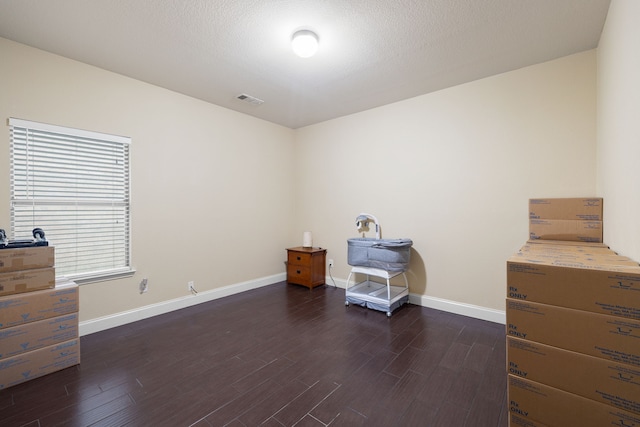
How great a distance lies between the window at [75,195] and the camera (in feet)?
7.79

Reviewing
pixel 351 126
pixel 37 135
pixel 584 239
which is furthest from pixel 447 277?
pixel 37 135

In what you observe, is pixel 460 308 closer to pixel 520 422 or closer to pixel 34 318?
pixel 520 422

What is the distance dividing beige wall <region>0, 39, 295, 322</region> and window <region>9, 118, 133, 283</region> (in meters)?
0.08

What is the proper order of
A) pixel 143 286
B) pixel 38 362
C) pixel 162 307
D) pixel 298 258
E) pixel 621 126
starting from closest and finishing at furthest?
pixel 621 126 → pixel 38 362 → pixel 143 286 → pixel 162 307 → pixel 298 258

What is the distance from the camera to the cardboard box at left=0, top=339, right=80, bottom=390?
1849mm

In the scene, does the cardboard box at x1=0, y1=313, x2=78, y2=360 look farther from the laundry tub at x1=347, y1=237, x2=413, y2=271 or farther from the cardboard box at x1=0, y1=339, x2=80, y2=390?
the laundry tub at x1=347, y1=237, x2=413, y2=271

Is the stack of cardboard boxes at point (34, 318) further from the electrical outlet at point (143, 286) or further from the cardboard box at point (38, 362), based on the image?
the electrical outlet at point (143, 286)

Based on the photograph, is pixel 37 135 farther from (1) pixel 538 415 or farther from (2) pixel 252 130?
(1) pixel 538 415

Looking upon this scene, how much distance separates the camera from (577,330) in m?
1.08

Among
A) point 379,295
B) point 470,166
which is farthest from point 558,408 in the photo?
point 470,166

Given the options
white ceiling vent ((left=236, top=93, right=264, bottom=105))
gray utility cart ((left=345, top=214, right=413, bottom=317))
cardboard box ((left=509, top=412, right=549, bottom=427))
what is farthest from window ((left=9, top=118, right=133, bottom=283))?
cardboard box ((left=509, top=412, right=549, bottom=427))

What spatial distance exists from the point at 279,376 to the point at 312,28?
2.72 meters

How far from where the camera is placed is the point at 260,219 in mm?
4352

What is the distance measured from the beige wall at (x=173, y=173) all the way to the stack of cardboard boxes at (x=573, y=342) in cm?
340
